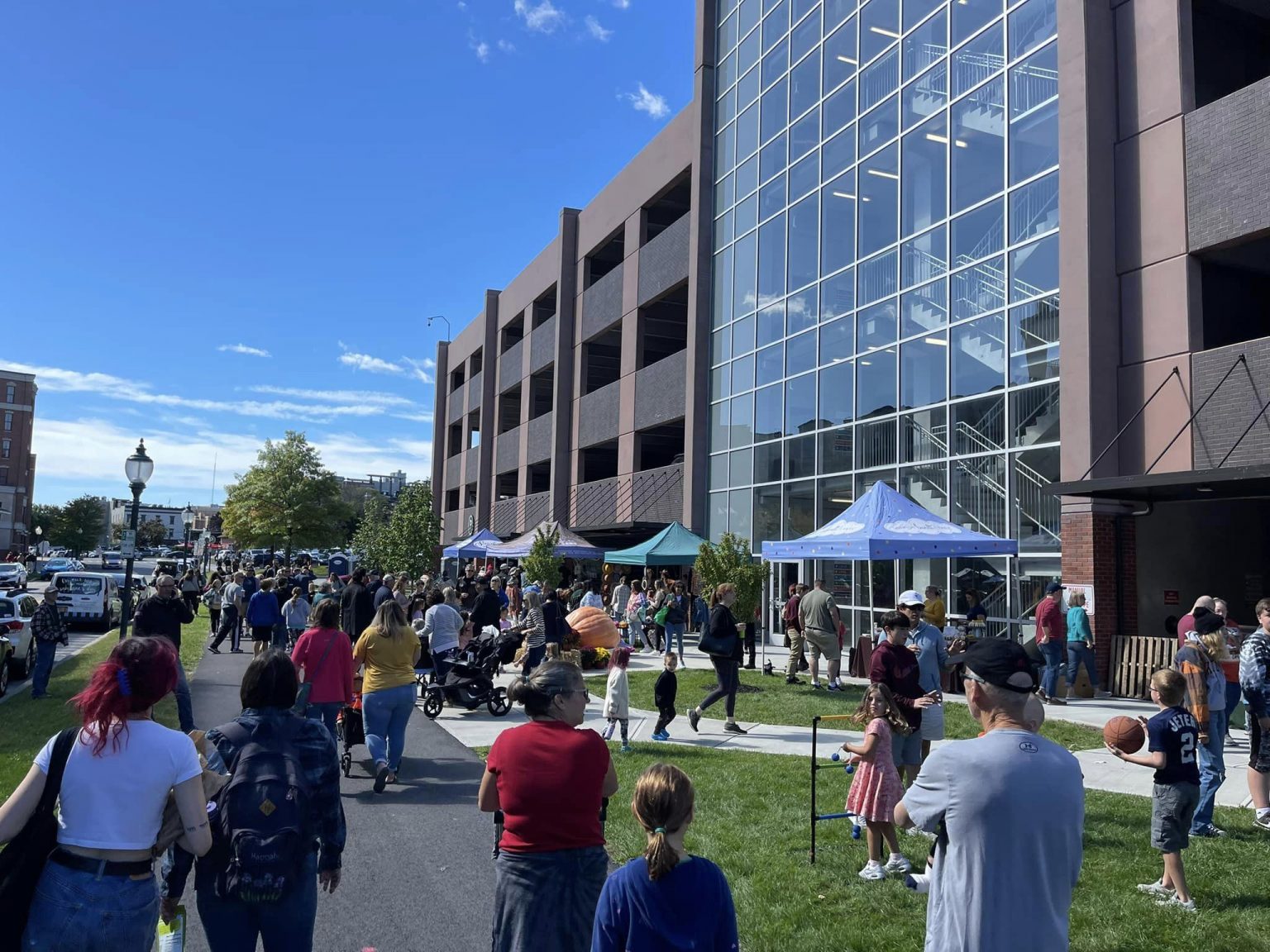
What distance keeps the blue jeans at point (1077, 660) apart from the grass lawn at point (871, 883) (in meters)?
5.93

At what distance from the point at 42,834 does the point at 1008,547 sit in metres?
14.3

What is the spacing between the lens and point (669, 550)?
840 inches

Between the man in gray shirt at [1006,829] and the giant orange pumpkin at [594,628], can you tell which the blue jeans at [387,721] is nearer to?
the man in gray shirt at [1006,829]

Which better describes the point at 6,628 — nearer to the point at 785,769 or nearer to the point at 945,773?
the point at 785,769

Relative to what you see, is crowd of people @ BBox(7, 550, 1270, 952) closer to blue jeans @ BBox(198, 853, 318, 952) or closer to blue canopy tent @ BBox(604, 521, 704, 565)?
blue jeans @ BBox(198, 853, 318, 952)

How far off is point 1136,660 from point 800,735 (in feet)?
20.9

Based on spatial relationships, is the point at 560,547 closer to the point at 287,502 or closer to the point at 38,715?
the point at 38,715

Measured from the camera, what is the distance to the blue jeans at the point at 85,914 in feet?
9.86

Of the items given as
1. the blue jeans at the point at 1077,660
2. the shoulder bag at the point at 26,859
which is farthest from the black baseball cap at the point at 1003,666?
the blue jeans at the point at 1077,660

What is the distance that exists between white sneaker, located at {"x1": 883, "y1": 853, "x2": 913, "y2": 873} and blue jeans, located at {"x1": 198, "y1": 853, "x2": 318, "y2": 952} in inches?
160

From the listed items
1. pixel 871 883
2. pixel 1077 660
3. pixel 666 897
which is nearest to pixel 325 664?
pixel 871 883

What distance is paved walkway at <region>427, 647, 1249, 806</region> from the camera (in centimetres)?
916

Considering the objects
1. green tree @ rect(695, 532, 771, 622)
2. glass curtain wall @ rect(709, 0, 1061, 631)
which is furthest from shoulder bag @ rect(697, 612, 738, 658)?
glass curtain wall @ rect(709, 0, 1061, 631)

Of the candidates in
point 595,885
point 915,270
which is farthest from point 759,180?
point 595,885
